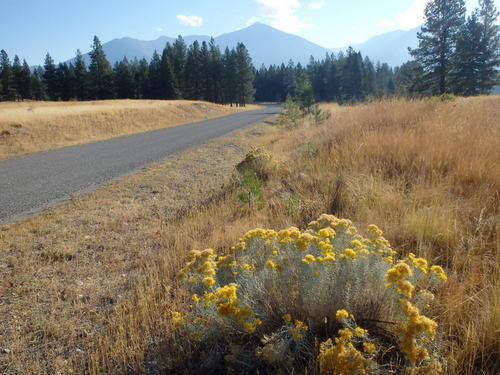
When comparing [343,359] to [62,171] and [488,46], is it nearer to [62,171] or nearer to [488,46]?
[62,171]

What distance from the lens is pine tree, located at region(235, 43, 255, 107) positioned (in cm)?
6128

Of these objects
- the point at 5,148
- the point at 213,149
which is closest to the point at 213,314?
the point at 213,149

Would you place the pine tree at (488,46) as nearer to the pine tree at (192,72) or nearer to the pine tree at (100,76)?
the pine tree at (192,72)

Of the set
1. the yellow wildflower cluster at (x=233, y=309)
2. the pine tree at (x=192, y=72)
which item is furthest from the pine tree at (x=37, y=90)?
the yellow wildflower cluster at (x=233, y=309)

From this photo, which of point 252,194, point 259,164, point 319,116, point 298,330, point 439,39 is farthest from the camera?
point 439,39

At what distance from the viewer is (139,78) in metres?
60.2

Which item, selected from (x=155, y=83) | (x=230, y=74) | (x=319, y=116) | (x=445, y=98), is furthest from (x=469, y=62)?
(x=155, y=83)

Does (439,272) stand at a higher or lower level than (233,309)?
higher

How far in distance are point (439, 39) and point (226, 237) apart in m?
38.1

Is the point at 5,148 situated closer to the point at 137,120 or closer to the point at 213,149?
the point at 213,149

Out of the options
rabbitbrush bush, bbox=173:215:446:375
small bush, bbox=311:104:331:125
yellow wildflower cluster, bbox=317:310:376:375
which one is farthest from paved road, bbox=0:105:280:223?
small bush, bbox=311:104:331:125

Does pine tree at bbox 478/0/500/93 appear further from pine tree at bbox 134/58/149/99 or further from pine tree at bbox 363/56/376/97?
pine tree at bbox 134/58/149/99

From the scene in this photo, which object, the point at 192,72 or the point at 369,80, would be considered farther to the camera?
the point at 369,80

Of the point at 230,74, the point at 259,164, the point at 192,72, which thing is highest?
the point at 192,72
